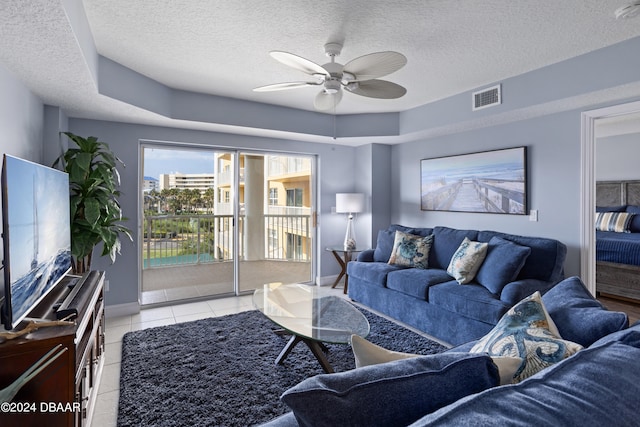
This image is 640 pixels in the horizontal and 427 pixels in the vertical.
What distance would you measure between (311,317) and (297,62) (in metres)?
1.86

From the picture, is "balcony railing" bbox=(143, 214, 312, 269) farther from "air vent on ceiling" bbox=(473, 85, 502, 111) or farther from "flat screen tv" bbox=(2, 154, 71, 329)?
"air vent on ceiling" bbox=(473, 85, 502, 111)

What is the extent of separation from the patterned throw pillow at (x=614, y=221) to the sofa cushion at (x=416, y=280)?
3.41 m

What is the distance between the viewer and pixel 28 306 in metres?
1.66

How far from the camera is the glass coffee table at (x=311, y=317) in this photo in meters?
Answer: 2.41

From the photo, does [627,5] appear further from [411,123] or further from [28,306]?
[28,306]

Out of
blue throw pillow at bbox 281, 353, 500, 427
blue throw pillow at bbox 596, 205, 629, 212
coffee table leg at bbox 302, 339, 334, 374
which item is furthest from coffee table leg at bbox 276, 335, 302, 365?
blue throw pillow at bbox 596, 205, 629, 212

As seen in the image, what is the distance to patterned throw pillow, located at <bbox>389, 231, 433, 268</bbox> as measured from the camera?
3.95 meters

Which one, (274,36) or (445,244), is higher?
(274,36)

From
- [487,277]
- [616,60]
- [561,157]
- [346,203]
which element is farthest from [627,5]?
[346,203]

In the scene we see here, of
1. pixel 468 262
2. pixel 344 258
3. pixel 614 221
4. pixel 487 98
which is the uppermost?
pixel 487 98

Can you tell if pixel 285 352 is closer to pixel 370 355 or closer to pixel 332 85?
pixel 370 355

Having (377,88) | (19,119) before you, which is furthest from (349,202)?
(19,119)

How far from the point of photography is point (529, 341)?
1168 millimetres

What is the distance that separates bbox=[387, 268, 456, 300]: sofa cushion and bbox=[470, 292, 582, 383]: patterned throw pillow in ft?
6.66
